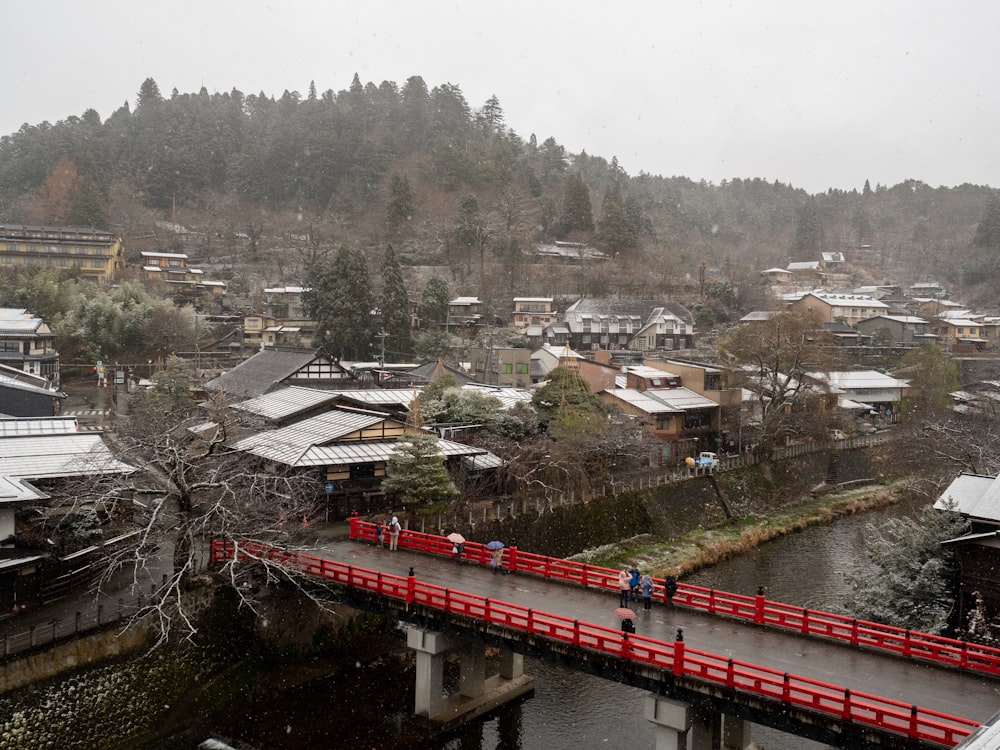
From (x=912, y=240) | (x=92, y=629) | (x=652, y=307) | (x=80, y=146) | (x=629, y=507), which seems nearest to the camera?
(x=92, y=629)

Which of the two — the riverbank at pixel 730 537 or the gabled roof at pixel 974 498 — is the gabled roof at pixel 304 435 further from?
the gabled roof at pixel 974 498

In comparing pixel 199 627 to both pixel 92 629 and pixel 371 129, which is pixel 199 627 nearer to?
pixel 92 629

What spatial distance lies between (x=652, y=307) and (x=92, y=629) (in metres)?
50.8

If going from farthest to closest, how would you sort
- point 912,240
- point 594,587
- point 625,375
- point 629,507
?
point 912,240
point 625,375
point 629,507
point 594,587

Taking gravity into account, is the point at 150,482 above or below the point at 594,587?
above

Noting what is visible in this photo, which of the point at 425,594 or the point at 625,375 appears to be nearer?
the point at 425,594

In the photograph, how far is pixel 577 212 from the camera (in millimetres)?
73125

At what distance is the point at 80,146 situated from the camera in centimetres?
7938

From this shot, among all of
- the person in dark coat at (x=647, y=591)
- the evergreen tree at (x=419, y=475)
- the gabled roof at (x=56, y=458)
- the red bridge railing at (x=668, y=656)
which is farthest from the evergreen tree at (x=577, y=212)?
the person in dark coat at (x=647, y=591)

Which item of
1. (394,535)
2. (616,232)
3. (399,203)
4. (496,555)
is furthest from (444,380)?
(399,203)

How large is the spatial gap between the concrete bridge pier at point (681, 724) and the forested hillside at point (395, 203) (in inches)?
2115

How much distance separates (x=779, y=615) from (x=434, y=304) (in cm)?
4482

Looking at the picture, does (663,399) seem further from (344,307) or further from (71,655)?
(71,655)

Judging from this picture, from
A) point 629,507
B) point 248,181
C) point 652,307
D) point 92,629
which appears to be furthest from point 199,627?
point 248,181
